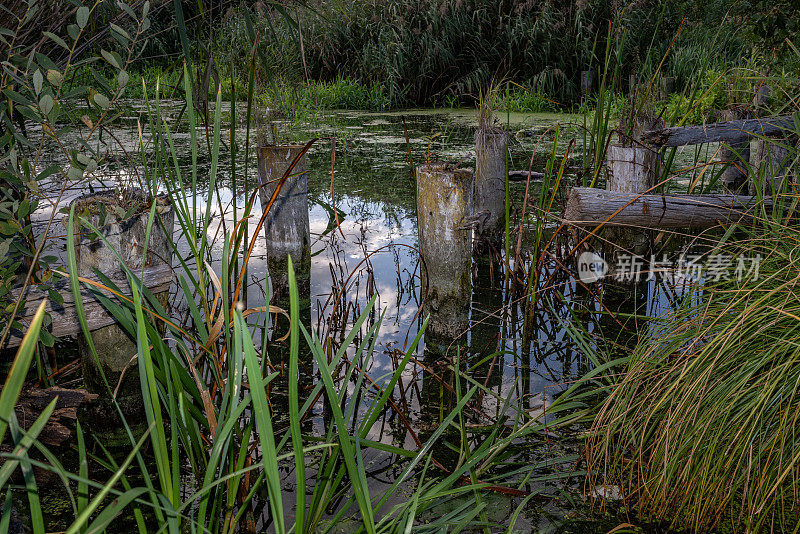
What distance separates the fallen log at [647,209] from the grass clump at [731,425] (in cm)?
93

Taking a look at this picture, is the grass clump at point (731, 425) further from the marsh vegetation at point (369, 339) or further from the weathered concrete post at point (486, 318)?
the weathered concrete post at point (486, 318)

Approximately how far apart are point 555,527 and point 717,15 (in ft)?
33.4

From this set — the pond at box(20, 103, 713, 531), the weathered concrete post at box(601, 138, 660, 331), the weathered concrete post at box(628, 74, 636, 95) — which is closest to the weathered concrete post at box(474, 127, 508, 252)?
the pond at box(20, 103, 713, 531)

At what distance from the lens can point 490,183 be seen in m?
3.92

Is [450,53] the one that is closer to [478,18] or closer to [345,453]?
[478,18]

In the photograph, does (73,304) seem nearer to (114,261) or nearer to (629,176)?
(114,261)

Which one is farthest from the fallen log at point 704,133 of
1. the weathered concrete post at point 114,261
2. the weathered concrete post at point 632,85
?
the weathered concrete post at point 114,261

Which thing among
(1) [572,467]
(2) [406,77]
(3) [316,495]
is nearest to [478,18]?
(2) [406,77]

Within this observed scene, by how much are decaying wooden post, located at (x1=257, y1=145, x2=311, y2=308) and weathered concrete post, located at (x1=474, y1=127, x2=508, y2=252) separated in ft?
3.39

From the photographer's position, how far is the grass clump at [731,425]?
1.55 m

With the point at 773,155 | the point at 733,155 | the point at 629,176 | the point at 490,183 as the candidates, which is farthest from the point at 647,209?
the point at 733,155

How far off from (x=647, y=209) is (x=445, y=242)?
35.6 inches

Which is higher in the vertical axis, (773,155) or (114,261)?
(773,155)

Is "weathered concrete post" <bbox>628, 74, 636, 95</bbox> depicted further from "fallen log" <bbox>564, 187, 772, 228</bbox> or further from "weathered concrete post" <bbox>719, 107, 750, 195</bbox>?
"fallen log" <bbox>564, 187, 772, 228</bbox>
